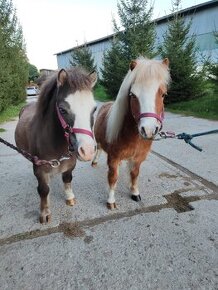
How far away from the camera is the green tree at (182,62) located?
34.7 feet

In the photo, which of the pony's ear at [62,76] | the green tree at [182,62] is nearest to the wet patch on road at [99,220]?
the pony's ear at [62,76]

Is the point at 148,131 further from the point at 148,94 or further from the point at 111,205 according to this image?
the point at 111,205

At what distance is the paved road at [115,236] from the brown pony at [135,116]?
0.39 metres

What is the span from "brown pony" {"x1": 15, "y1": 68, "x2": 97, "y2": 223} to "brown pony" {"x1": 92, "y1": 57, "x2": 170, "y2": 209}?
45 cm

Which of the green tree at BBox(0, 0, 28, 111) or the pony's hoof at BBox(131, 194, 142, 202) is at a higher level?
the green tree at BBox(0, 0, 28, 111)

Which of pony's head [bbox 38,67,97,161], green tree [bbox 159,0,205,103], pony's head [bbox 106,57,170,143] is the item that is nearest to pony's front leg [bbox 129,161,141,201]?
pony's head [bbox 106,57,170,143]

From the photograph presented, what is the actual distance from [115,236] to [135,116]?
1186mm

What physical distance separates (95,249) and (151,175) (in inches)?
75.2

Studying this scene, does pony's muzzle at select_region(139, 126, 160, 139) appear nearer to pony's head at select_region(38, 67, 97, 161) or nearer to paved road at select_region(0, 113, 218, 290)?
pony's head at select_region(38, 67, 97, 161)

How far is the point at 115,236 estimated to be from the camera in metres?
2.47

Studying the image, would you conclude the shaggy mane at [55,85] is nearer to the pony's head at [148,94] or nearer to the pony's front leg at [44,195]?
the pony's head at [148,94]

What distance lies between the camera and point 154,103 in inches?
85.8

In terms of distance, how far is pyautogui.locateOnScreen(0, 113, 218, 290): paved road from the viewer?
6.44 feet

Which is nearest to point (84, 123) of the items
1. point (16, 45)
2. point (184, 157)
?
point (184, 157)
